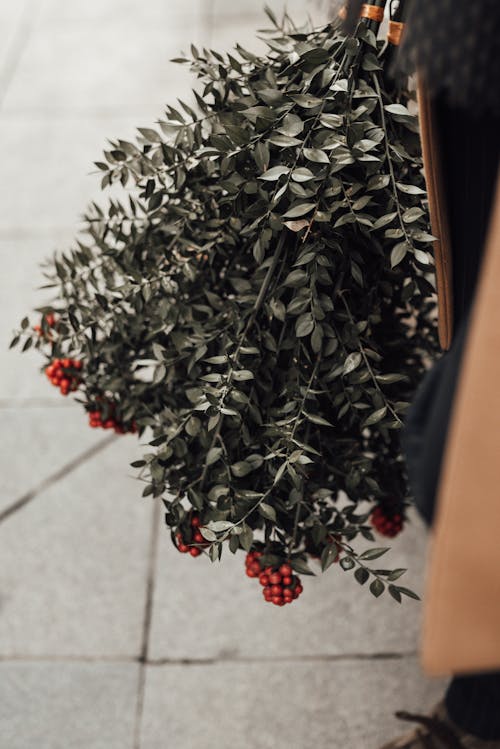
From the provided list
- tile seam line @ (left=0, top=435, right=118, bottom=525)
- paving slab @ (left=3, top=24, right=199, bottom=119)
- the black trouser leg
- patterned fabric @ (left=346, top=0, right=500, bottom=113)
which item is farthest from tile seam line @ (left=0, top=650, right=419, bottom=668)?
paving slab @ (left=3, top=24, right=199, bottom=119)

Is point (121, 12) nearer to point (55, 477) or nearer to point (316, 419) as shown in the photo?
point (55, 477)

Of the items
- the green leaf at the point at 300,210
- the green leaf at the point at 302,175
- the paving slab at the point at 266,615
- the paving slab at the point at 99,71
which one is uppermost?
the paving slab at the point at 99,71

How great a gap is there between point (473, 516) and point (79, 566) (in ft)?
5.76

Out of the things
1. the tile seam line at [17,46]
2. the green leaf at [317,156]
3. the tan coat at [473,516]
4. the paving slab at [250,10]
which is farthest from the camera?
the paving slab at [250,10]

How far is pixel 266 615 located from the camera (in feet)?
7.55

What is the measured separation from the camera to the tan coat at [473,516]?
88 centimetres

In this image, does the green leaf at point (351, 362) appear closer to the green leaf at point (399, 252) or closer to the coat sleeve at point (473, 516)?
the green leaf at point (399, 252)

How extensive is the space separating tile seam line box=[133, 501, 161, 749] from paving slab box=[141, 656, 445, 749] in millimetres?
16

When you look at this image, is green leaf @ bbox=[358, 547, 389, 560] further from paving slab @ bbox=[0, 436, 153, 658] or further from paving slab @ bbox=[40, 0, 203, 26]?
paving slab @ bbox=[40, 0, 203, 26]

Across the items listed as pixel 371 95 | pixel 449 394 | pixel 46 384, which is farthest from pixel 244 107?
pixel 46 384

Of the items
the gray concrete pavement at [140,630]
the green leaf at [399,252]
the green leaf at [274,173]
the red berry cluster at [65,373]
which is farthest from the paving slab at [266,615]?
the green leaf at [274,173]

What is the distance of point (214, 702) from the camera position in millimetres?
2102

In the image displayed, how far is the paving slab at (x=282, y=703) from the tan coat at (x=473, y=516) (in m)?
1.18

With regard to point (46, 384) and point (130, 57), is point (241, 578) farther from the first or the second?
point (130, 57)
